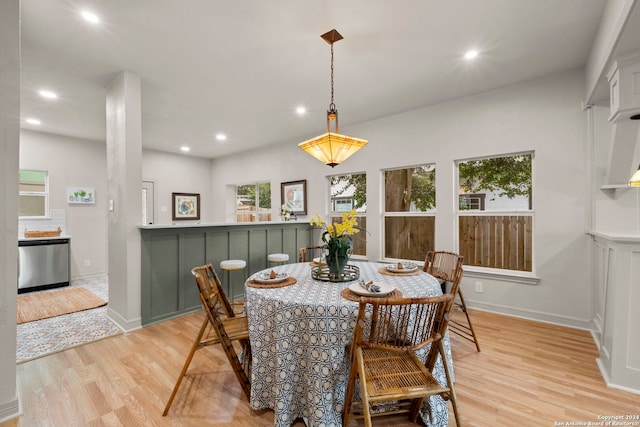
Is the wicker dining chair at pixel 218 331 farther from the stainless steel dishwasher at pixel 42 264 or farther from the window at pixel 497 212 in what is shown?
the stainless steel dishwasher at pixel 42 264

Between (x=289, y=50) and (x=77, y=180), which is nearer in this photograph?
(x=289, y=50)

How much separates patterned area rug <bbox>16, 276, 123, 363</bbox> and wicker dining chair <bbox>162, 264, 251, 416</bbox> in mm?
1651

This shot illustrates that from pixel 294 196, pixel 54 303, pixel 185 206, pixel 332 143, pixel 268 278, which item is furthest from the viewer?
pixel 185 206

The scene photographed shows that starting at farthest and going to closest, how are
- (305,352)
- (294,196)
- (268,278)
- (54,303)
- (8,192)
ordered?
(294,196)
(54,303)
(268,278)
(8,192)
(305,352)

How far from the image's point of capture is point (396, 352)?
148cm

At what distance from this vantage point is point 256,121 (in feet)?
15.1

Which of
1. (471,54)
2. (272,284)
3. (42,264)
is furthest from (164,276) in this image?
(471,54)

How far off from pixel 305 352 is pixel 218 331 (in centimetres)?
59

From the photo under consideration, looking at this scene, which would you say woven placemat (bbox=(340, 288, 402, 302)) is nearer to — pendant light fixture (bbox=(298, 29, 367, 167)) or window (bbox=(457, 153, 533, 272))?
pendant light fixture (bbox=(298, 29, 367, 167))

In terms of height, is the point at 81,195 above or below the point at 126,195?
above

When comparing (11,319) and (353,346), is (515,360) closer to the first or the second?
(353,346)

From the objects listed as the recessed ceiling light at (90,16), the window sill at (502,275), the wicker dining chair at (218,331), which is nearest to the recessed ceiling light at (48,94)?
the recessed ceiling light at (90,16)

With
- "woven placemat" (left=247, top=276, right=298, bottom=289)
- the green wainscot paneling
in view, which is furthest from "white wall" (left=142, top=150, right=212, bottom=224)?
"woven placemat" (left=247, top=276, right=298, bottom=289)

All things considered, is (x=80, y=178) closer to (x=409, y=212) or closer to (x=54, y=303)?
(x=54, y=303)
